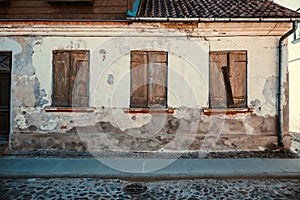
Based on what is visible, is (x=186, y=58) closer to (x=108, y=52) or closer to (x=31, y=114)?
(x=108, y=52)

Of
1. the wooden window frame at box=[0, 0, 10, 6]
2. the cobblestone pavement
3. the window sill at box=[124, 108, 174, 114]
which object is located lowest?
the cobblestone pavement

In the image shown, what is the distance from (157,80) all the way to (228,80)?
2.18 metres

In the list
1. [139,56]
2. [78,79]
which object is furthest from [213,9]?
[78,79]

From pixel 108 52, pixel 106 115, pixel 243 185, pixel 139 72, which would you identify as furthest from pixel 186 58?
pixel 243 185

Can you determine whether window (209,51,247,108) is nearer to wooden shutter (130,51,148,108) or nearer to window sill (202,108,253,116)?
window sill (202,108,253,116)

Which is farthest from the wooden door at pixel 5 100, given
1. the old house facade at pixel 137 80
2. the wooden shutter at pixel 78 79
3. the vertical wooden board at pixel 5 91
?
the wooden shutter at pixel 78 79

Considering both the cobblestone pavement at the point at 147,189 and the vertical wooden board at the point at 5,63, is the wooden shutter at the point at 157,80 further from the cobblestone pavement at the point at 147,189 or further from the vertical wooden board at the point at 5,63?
the vertical wooden board at the point at 5,63

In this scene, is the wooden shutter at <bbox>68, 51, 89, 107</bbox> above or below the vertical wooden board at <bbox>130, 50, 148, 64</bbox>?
below

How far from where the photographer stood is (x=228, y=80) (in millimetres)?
6984

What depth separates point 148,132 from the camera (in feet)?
22.6

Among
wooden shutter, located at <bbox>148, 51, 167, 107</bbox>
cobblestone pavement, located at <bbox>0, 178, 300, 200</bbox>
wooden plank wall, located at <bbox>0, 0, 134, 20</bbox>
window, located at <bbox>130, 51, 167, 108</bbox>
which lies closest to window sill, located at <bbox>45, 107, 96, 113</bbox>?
window, located at <bbox>130, 51, 167, 108</bbox>

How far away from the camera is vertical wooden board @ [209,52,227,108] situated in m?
7.00

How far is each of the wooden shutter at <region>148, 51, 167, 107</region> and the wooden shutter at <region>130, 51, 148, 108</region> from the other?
0.16m

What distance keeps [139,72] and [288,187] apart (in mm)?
4733
